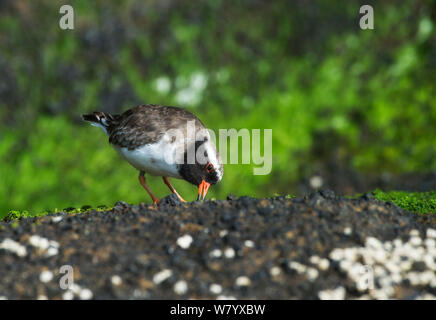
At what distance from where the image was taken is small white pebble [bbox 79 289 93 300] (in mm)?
4605

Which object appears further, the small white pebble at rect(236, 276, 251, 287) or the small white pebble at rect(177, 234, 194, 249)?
the small white pebble at rect(177, 234, 194, 249)

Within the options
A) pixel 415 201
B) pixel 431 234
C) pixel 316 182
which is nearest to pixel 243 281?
pixel 431 234

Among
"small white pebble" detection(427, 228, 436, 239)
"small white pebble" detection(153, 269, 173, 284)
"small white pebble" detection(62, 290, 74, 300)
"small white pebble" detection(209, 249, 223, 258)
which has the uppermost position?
"small white pebble" detection(427, 228, 436, 239)

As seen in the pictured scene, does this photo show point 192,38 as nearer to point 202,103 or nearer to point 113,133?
point 202,103

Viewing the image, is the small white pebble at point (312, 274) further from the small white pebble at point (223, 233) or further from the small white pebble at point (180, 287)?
the small white pebble at point (180, 287)

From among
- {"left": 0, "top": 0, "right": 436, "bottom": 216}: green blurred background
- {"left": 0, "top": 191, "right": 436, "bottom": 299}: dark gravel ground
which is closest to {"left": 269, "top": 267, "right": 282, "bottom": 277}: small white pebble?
{"left": 0, "top": 191, "right": 436, "bottom": 299}: dark gravel ground

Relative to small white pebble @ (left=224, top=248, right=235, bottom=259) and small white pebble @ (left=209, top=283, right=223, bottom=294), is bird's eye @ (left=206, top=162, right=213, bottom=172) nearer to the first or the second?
small white pebble @ (left=224, top=248, right=235, bottom=259)

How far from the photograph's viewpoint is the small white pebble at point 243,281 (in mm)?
4680

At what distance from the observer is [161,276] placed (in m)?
4.73

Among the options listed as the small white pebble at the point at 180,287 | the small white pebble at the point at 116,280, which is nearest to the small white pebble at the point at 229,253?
the small white pebble at the point at 180,287

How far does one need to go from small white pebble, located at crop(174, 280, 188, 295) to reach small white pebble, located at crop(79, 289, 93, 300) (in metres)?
0.69

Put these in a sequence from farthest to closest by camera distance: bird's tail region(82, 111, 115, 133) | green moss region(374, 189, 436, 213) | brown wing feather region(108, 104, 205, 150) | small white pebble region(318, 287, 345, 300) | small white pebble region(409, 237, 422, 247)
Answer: bird's tail region(82, 111, 115, 133)
brown wing feather region(108, 104, 205, 150)
green moss region(374, 189, 436, 213)
small white pebble region(409, 237, 422, 247)
small white pebble region(318, 287, 345, 300)

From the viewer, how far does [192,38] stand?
13305 mm
